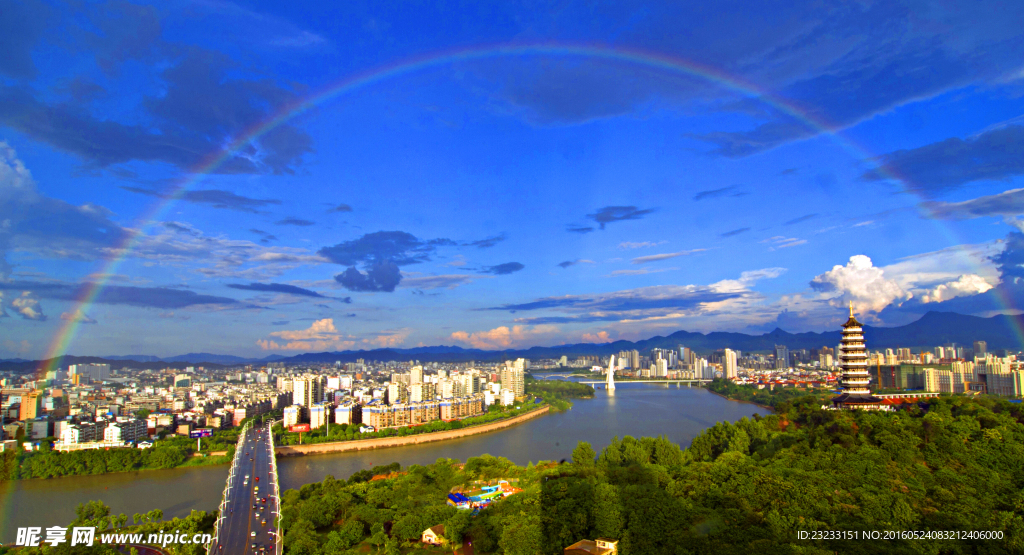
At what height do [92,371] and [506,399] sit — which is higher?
[92,371]

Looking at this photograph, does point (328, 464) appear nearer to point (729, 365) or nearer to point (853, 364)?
point (853, 364)

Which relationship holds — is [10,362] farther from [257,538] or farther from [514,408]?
[257,538]

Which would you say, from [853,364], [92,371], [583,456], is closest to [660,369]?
[853,364]

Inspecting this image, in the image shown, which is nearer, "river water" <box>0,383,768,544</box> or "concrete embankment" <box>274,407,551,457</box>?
"river water" <box>0,383,768,544</box>

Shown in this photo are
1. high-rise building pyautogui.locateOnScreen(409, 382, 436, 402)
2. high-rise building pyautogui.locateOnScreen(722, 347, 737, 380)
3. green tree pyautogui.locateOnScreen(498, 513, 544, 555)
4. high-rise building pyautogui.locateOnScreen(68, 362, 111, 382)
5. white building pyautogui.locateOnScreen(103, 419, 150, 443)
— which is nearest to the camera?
green tree pyautogui.locateOnScreen(498, 513, 544, 555)

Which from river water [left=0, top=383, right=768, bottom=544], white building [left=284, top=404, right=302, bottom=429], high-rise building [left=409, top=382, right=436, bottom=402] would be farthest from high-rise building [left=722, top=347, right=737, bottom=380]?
white building [left=284, top=404, right=302, bottom=429]

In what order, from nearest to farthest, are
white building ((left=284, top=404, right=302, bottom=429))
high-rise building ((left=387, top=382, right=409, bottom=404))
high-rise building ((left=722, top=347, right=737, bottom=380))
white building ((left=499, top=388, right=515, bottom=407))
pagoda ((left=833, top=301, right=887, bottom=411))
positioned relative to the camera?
pagoda ((left=833, top=301, right=887, bottom=411))
white building ((left=284, top=404, right=302, bottom=429))
high-rise building ((left=387, top=382, right=409, bottom=404))
white building ((left=499, top=388, right=515, bottom=407))
high-rise building ((left=722, top=347, right=737, bottom=380))

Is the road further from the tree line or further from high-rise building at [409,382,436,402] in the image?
high-rise building at [409,382,436,402]

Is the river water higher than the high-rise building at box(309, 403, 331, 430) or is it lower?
lower
